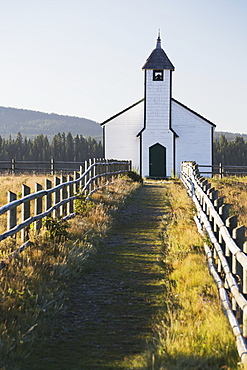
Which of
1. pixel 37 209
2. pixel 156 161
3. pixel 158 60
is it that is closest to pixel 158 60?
pixel 158 60

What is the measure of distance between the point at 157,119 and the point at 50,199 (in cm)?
2843

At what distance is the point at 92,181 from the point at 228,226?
10.7m

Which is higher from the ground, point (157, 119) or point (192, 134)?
point (157, 119)

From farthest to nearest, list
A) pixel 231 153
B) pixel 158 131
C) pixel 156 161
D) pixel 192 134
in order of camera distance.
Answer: pixel 231 153 → pixel 192 134 → pixel 158 131 → pixel 156 161

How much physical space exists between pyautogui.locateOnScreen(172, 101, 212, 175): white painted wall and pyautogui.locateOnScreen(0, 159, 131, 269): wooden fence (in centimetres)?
1829

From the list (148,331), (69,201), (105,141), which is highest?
(105,141)

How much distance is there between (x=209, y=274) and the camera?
25.6 ft

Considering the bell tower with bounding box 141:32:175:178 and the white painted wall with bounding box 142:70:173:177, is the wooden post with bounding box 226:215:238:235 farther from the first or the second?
the white painted wall with bounding box 142:70:173:177

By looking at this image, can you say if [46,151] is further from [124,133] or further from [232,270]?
[232,270]

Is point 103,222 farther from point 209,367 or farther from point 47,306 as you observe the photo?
point 209,367

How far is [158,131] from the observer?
3881cm

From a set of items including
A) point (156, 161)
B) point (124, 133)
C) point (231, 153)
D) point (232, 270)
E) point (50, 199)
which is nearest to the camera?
point (232, 270)

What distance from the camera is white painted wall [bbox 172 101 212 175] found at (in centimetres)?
3947

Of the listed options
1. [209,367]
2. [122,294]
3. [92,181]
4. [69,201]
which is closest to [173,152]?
[92,181]
